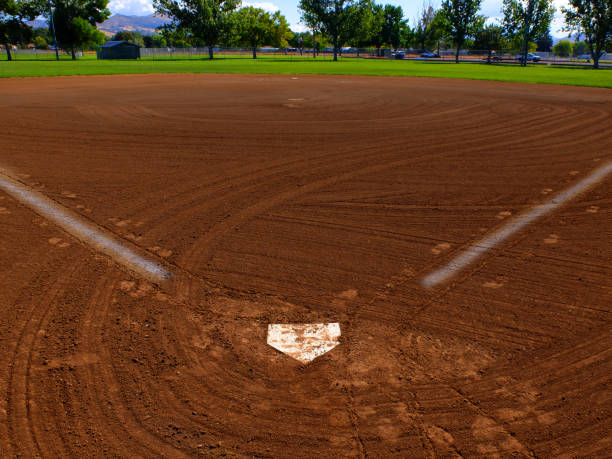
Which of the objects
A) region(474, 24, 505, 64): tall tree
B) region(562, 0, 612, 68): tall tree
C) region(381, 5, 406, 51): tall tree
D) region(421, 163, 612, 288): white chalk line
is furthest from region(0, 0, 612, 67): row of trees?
region(421, 163, 612, 288): white chalk line

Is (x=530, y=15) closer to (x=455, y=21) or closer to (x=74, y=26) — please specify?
(x=455, y=21)

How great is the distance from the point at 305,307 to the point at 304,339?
0.46m

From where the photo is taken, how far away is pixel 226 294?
14.0 feet

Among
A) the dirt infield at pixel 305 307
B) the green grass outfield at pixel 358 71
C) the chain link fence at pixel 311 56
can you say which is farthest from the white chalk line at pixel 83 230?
the chain link fence at pixel 311 56

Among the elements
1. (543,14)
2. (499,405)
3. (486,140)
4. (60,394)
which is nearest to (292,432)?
(499,405)

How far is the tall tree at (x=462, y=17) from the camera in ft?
233

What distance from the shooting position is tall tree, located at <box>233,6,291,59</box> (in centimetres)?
7719

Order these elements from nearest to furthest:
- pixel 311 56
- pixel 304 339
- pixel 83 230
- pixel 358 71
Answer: pixel 304 339 < pixel 83 230 < pixel 358 71 < pixel 311 56

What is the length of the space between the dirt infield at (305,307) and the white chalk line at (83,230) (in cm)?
13

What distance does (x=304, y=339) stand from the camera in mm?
3635

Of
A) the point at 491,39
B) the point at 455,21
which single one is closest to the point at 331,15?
the point at 455,21

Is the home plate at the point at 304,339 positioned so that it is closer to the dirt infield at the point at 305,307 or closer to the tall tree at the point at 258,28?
the dirt infield at the point at 305,307

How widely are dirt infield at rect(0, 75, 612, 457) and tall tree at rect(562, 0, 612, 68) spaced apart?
63.8 metres

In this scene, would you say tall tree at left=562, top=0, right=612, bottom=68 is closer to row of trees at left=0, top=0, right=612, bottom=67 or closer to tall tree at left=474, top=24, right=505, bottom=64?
row of trees at left=0, top=0, right=612, bottom=67
